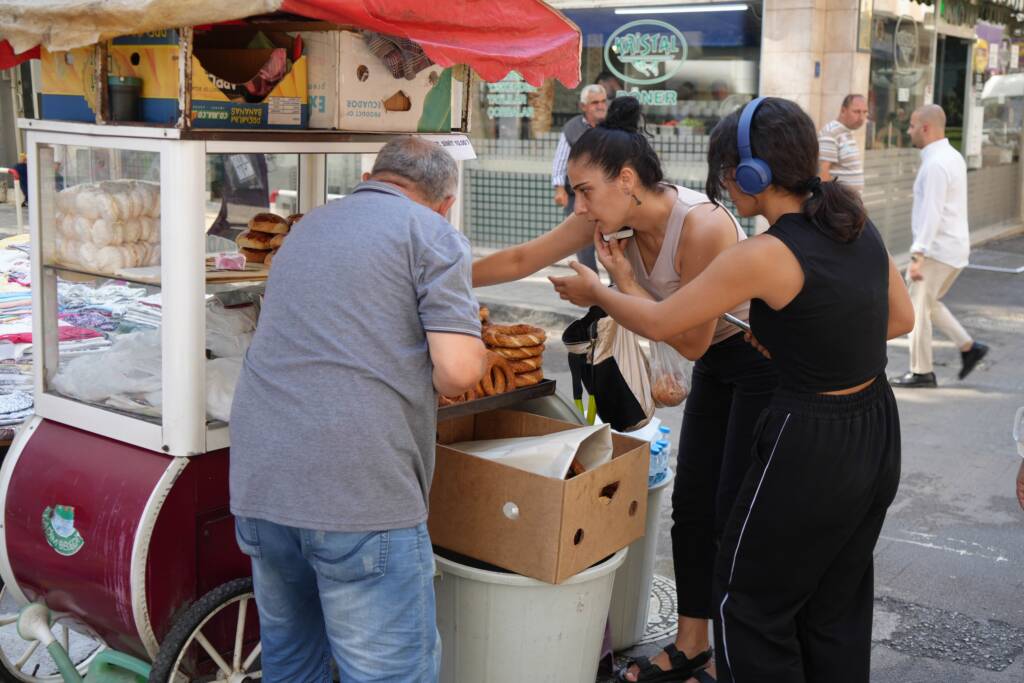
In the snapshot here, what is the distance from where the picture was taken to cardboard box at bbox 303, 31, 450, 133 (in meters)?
3.29

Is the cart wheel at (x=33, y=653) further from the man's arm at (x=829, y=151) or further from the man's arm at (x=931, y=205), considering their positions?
the man's arm at (x=829, y=151)

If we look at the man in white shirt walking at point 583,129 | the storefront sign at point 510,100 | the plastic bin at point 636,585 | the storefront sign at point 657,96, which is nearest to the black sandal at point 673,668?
the plastic bin at point 636,585

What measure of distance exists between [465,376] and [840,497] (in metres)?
0.98

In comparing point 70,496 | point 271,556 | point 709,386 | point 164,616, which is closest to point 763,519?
point 709,386

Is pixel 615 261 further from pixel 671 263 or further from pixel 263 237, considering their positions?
pixel 263 237

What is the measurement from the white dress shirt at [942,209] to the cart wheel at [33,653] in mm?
6018

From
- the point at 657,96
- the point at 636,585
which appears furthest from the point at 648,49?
the point at 636,585

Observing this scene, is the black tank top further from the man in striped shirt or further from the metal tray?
the man in striped shirt

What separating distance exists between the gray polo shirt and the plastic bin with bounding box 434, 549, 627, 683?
73 cm

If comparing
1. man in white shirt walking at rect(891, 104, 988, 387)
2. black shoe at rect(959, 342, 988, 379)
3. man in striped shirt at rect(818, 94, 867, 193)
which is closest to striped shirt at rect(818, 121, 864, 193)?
man in striped shirt at rect(818, 94, 867, 193)

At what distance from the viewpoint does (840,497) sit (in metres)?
2.79

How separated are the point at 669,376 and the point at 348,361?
1.40 metres

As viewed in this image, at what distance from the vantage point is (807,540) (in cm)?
281

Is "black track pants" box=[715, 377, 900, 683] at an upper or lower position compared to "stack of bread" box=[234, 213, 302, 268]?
lower
